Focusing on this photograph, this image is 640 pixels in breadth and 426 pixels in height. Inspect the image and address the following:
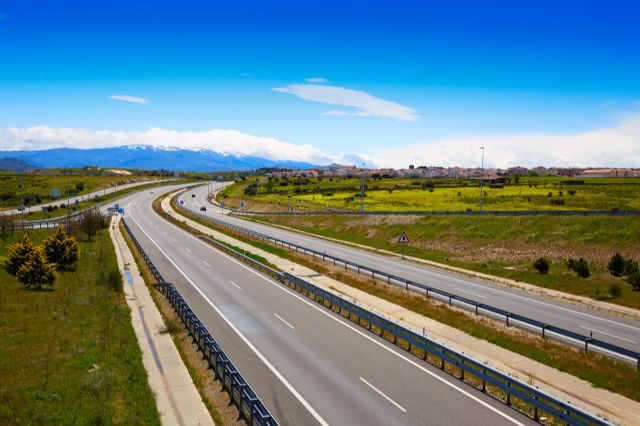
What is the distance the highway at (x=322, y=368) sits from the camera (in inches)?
547

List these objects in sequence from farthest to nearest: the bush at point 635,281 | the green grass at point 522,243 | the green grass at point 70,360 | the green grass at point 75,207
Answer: the green grass at point 75,207
the green grass at point 522,243
the bush at point 635,281
the green grass at point 70,360

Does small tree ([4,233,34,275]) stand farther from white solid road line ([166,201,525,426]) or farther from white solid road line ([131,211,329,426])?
white solid road line ([166,201,525,426])

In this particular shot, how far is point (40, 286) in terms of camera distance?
31797mm

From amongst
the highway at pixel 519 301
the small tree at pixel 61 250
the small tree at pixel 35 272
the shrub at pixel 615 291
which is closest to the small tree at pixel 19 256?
the small tree at pixel 35 272

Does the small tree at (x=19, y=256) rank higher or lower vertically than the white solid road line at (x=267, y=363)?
higher

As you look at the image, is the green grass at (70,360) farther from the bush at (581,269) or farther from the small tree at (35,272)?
the bush at (581,269)

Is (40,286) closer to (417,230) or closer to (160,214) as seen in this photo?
(417,230)

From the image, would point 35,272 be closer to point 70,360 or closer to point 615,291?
point 70,360

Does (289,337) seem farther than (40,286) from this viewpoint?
No

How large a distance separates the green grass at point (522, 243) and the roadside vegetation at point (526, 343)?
10.9 m

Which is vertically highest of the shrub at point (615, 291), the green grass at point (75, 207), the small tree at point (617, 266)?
the small tree at point (617, 266)

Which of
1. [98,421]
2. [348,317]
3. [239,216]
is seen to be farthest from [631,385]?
[239,216]

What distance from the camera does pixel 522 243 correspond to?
48.4m

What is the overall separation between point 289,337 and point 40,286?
67.2 ft
